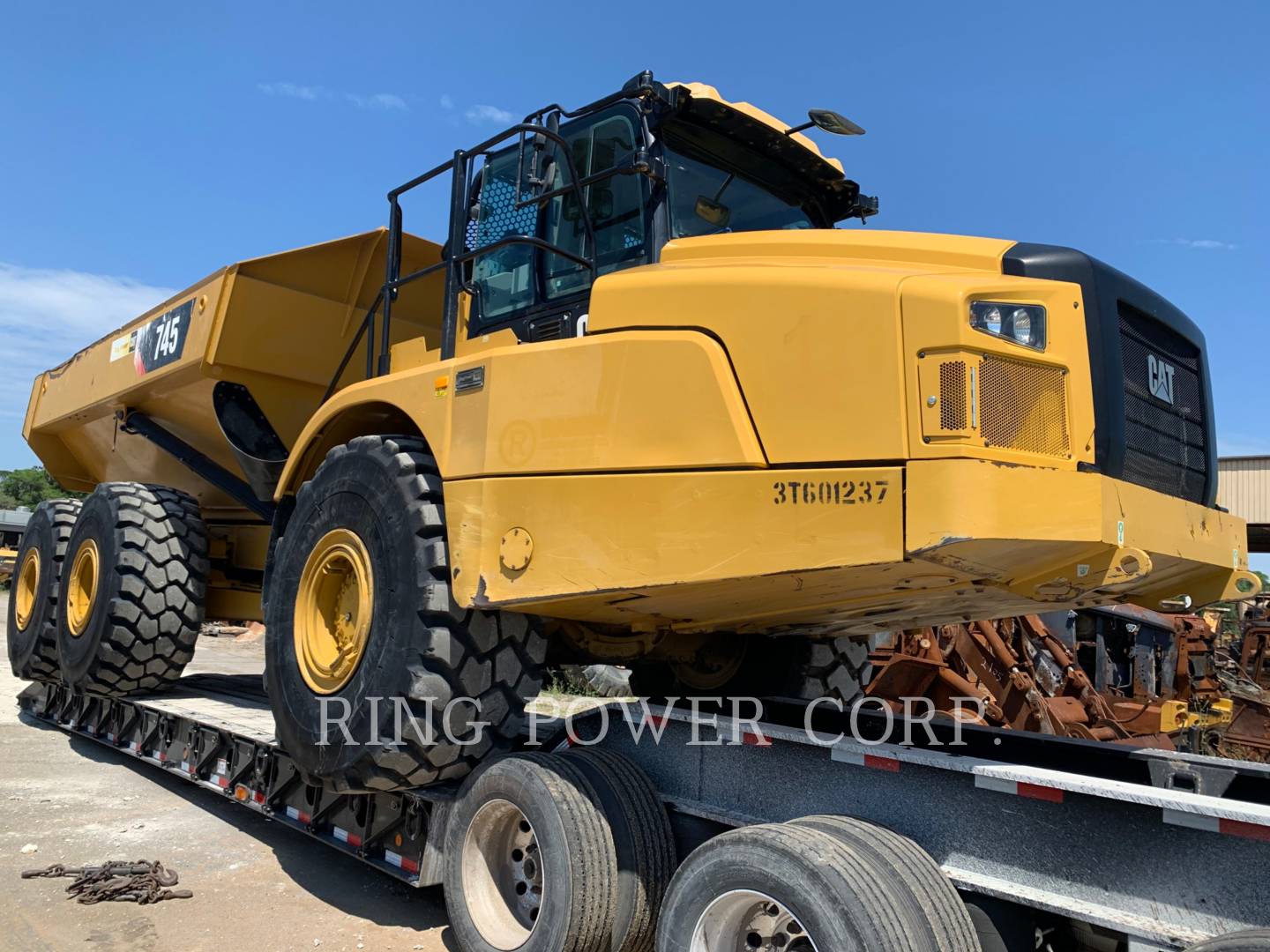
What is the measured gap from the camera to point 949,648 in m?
8.45

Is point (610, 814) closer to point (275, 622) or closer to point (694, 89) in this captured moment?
point (275, 622)

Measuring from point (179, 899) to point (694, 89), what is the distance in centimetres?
418

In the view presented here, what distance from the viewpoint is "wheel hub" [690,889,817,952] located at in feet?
9.93

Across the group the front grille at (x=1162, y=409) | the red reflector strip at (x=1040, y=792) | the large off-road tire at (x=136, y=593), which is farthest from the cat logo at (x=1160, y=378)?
the large off-road tire at (x=136, y=593)

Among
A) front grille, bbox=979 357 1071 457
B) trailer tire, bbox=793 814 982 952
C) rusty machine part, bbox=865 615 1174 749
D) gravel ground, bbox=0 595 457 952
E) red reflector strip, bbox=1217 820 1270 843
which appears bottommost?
gravel ground, bbox=0 595 457 952

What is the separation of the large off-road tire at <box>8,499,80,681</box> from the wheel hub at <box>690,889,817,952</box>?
6.63 metres

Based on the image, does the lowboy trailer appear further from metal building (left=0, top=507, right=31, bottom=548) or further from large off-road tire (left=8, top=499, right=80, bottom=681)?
metal building (left=0, top=507, right=31, bottom=548)

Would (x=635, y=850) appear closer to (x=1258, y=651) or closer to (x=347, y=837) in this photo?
(x=347, y=837)

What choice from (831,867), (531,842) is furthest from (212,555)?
(831,867)

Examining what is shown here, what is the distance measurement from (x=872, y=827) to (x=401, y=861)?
2.33m

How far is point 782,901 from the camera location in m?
2.85

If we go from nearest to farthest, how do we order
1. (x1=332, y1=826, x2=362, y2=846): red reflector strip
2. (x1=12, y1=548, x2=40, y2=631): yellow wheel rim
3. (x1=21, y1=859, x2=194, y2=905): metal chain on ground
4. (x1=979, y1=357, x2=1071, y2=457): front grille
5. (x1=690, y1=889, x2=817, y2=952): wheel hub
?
1. (x1=979, y1=357, x2=1071, y2=457): front grille
2. (x1=690, y1=889, x2=817, y2=952): wheel hub
3. (x1=21, y1=859, x2=194, y2=905): metal chain on ground
4. (x1=332, y1=826, x2=362, y2=846): red reflector strip
5. (x1=12, y1=548, x2=40, y2=631): yellow wheel rim

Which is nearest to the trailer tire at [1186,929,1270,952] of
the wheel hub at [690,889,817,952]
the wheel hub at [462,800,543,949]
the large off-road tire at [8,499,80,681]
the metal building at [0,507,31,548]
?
the wheel hub at [690,889,817,952]

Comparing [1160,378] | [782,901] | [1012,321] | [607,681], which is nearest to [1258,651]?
[607,681]
